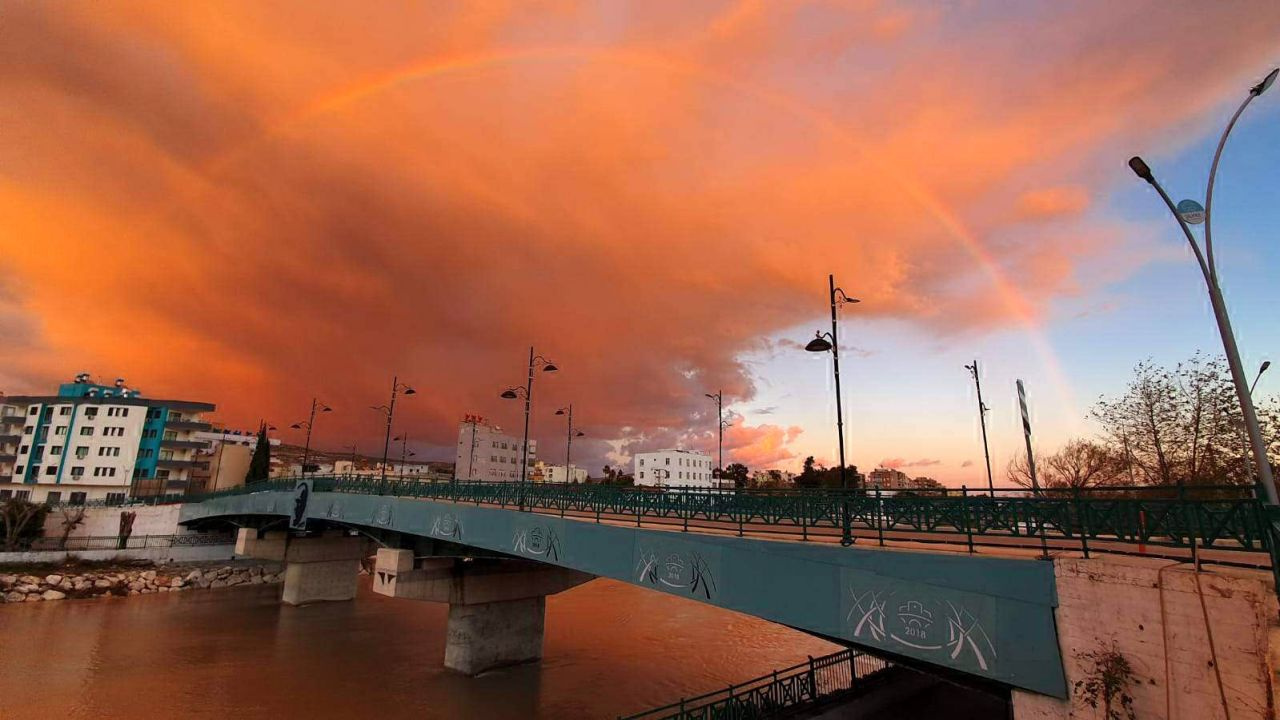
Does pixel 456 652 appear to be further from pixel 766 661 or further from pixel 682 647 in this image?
pixel 766 661

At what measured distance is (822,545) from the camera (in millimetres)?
10852

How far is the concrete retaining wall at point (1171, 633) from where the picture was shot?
21.2 ft

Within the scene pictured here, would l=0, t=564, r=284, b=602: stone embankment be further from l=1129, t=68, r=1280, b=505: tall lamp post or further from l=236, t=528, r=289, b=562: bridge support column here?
l=1129, t=68, r=1280, b=505: tall lamp post

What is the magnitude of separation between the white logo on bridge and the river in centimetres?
1755

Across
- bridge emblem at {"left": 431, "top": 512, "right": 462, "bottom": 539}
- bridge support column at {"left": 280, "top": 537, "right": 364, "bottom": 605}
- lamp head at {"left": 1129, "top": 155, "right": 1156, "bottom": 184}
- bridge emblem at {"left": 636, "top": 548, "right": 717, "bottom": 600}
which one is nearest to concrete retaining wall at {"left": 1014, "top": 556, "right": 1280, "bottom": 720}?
bridge emblem at {"left": 636, "top": 548, "right": 717, "bottom": 600}

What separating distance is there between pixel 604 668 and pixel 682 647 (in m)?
6.59

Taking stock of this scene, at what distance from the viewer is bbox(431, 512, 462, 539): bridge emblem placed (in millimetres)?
22828

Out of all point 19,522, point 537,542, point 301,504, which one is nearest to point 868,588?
point 537,542

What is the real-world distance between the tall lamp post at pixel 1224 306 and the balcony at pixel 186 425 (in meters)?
103

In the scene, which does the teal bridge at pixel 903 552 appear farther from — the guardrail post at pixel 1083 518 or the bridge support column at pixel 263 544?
the bridge support column at pixel 263 544

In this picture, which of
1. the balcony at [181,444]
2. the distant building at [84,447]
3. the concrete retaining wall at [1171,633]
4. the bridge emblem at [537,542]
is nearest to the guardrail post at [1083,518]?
the concrete retaining wall at [1171,633]

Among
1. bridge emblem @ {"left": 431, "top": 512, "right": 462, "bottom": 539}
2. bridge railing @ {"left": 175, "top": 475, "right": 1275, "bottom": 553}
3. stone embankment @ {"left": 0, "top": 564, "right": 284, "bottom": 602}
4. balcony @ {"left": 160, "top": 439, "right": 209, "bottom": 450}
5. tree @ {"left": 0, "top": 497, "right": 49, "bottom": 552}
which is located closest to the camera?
bridge railing @ {"left": 175, "top": 475, "right": 1275, "bottom": 553}

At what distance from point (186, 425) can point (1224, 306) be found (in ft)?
343

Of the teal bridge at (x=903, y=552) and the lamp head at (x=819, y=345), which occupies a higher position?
the lamp head at (x=819, y=345)
